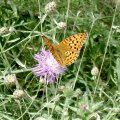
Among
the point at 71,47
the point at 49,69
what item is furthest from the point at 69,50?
the point at 49,69

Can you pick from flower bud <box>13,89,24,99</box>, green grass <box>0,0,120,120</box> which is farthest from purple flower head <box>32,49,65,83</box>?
flower bud <box>13,89,24,99</box>

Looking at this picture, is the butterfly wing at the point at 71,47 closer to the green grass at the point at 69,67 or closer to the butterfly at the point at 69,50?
the butterfly at the point at 69,50

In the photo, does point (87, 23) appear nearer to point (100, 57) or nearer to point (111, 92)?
point (100, 57)

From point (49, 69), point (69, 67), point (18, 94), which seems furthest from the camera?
point (69, 67)

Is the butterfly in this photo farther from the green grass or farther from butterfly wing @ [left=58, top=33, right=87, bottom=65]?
the green grass

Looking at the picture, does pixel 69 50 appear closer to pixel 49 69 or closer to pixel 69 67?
pixel 49 69

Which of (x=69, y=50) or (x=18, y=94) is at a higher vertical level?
(x=69, y=50)
